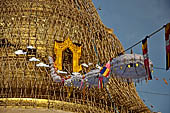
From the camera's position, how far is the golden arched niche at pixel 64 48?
88.6 feet

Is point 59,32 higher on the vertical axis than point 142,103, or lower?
higher

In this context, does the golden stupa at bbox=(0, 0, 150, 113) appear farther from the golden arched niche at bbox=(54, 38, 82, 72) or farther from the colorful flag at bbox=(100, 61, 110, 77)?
the colorful flag at bbox=(100, 61, 110, 77)

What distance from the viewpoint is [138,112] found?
92.7ft

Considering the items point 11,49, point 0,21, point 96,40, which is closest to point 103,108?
point 96,40

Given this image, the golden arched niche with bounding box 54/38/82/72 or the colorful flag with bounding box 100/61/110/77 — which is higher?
the golden arched niche with bounding box 54/38/82/72

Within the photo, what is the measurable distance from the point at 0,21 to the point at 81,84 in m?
10.0

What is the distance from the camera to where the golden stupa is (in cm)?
2552

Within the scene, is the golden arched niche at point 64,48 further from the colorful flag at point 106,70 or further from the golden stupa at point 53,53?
the colorful flag at point 106,70

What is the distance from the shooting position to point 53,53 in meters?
27.3

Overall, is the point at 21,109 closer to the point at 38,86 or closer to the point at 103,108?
the point at 38,86

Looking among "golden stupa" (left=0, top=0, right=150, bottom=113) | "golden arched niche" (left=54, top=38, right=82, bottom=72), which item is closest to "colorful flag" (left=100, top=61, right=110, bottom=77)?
"golden stupa" (left=0, top=0, right=150, bottom=113)

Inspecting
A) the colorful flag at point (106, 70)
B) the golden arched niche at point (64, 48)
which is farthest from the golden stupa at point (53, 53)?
the colorful flag at point (106, 70)

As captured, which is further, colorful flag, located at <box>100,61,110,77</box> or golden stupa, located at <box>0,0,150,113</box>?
golden stupa, located at <box>0,0,150,113</box>

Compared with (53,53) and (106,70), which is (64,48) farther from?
(106,70)
